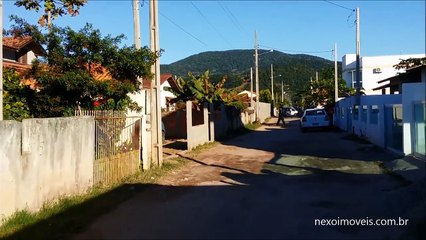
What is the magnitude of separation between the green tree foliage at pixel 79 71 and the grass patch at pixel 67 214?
8.19ft

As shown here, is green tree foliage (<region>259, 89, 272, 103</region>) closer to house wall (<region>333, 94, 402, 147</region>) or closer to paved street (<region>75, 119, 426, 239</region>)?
house wall (<region>333, 94, 402, 147</region>)

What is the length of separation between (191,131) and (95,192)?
32.8ft

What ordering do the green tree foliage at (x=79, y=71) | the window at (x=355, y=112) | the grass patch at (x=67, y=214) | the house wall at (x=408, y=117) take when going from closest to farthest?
the grass patch at (x=67, y=214) < the green tree foliage at (x=79, y=71) < the house wall at (x=408, y=117) < the window at (x=355, y=112)

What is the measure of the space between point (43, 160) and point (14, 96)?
135 inches

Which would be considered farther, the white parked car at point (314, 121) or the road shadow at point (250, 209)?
the white parked car at point (314, 121)

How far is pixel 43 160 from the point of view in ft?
28.4

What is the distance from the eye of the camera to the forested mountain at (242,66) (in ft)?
203

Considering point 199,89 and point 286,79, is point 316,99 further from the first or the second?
point 286,79

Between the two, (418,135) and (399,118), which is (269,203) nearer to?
(418,135)

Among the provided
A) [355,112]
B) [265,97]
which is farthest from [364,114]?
[265,97]

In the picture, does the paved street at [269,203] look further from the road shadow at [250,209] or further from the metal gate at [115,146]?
the metal gate at [115,146]

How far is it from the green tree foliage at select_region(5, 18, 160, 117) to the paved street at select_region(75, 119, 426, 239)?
111 inches

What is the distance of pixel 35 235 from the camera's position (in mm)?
7059

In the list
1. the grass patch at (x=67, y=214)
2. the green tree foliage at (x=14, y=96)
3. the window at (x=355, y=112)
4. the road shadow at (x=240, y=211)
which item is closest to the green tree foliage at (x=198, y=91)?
the window at (x=355, y=112)
